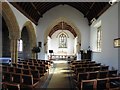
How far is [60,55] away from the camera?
2542 cm

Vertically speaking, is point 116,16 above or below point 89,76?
above

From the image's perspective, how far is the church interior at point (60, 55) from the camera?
4934mm

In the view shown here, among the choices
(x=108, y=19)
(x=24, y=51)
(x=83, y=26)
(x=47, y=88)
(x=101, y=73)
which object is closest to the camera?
(x=101, y=73)

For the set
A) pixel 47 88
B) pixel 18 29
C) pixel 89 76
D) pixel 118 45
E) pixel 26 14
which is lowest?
pixel 47 88

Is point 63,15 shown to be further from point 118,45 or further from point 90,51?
point 118,45

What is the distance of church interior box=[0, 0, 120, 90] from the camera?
4934mm

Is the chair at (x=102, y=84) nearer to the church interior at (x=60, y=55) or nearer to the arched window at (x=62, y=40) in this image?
the church interior at (x=60, y=55)

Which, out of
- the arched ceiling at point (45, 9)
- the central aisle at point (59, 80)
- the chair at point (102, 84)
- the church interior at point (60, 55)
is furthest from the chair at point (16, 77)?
the arched ceiling at point (45, 9)

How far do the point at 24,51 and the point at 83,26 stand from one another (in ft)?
18.0

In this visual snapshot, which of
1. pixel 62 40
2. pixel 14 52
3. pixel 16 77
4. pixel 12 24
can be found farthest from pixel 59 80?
pixel 62 40

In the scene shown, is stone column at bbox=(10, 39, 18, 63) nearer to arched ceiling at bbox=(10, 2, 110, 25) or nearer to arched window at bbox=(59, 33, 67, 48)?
arched ceiling at bbox=(10, 2, 110, 25)

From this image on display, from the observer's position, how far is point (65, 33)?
27562mm

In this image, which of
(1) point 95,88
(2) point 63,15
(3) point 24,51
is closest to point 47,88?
(1) point 95,88

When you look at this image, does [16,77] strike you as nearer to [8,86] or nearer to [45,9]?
[8,86]
